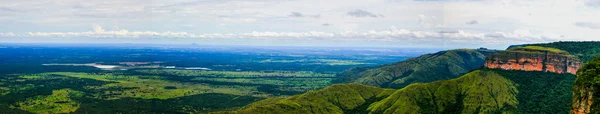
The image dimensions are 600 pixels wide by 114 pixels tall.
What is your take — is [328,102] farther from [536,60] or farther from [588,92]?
[588,92]

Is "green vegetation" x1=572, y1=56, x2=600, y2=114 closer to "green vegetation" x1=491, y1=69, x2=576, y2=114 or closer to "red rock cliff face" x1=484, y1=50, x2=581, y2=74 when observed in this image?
"green vegetation" x1=491, y1=69, x2=576, y2=114

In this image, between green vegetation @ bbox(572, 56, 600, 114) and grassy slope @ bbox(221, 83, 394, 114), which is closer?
green vegetation @ bbox(572, 56, 600, 114)

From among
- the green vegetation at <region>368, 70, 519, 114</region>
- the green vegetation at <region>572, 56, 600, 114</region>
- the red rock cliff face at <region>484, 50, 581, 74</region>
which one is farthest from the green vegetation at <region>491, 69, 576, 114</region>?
the green vegetation at <region>572, 56, 600, 114</region>

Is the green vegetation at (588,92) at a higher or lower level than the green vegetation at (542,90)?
higher

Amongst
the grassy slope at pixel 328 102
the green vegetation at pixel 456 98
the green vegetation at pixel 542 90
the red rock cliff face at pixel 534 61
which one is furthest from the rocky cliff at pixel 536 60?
the grassy slope at pixel 328 102

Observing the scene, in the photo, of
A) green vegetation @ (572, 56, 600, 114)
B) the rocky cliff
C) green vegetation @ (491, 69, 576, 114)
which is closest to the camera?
green vegetation @ (572, 56, 600, 114)

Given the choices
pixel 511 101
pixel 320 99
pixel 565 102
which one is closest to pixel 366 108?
pixel 320 99

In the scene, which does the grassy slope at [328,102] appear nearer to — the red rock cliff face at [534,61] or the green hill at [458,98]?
the green hill at [458,98]
